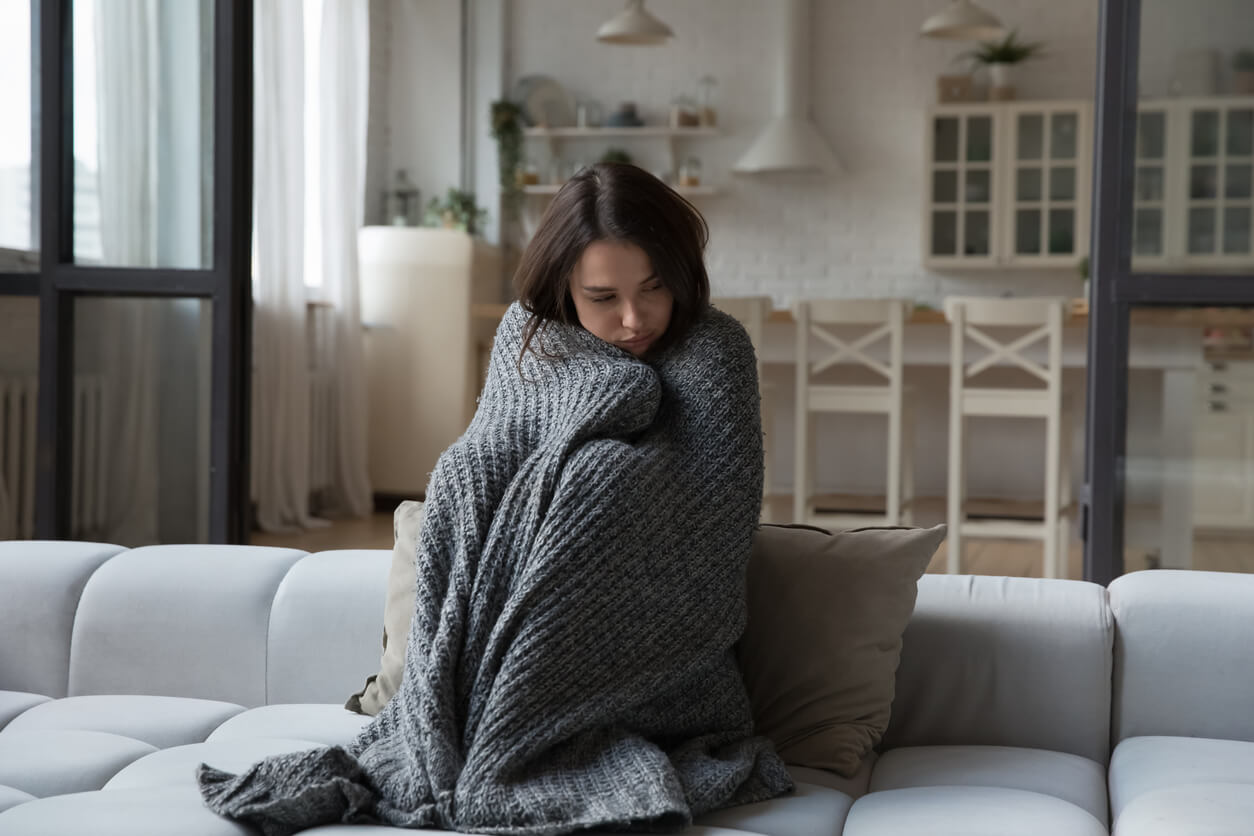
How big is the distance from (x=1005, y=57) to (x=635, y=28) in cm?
198

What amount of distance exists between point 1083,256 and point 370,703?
5273mm

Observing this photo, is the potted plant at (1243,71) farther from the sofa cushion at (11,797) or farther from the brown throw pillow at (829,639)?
the sofa cushion at (11,797)

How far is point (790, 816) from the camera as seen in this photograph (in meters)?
1.42

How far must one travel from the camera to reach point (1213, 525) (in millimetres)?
2676

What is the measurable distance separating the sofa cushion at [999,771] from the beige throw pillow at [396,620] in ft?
2.09

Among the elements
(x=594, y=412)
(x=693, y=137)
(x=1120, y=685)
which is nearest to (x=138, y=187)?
(x=594, y=412)

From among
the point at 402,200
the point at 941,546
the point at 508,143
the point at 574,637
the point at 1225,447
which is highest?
the point at 508,143

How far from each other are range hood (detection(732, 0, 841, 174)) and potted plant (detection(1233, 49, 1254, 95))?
4.00 meters

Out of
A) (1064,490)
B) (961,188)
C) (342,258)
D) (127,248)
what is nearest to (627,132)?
(961,188)

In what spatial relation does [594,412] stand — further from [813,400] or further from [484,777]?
[813,400]

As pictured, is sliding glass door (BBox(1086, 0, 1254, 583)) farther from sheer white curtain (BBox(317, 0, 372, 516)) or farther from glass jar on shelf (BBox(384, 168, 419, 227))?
glass jar on shelf (BBox(384, 168, 419, 227))

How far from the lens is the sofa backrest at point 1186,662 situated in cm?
172

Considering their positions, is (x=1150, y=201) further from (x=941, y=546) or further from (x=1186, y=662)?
(x=941, y=546)

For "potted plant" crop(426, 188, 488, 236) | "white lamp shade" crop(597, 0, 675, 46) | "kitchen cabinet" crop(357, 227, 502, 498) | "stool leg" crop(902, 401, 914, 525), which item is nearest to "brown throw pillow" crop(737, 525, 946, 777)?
"stool leg" crop(902, 401, 914, 525)
